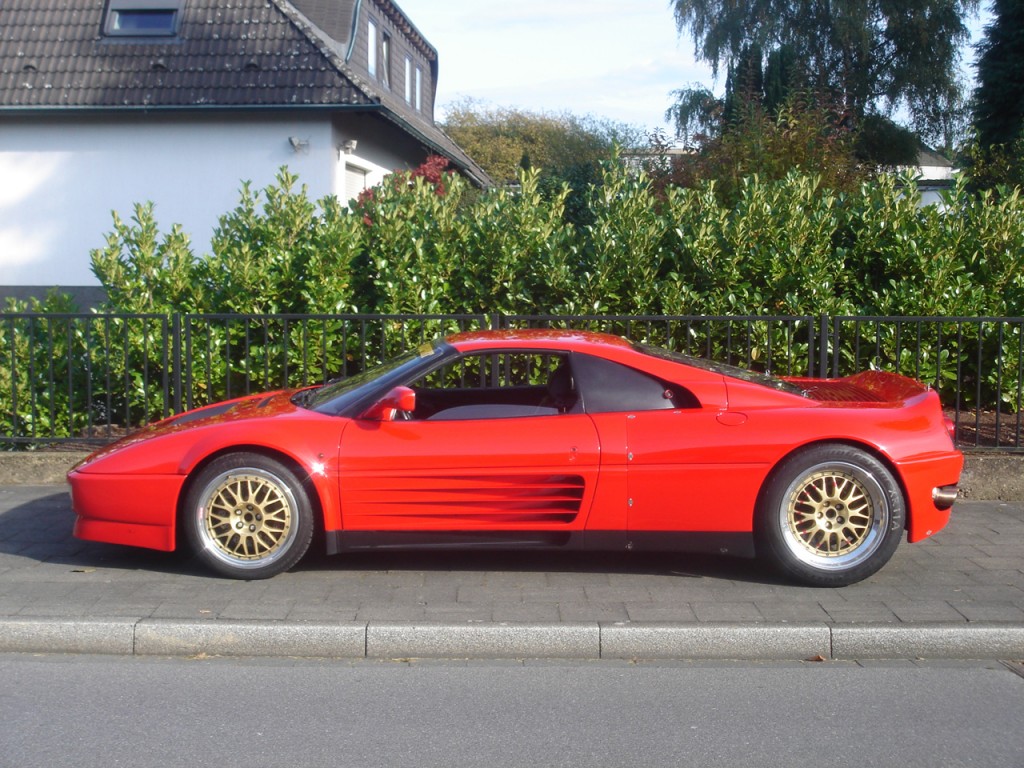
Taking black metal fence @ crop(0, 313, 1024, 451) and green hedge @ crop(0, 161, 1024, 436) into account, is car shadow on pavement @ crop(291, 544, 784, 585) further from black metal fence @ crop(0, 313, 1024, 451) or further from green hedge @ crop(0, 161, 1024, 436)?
green hedge @ crop(0, 161, 1024, 436)

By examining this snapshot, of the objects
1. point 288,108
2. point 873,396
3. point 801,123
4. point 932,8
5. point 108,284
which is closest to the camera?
point 873,396

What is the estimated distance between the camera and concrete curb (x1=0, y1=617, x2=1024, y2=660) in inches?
206

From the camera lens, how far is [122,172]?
1977 cm

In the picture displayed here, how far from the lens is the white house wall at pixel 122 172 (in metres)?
19.4

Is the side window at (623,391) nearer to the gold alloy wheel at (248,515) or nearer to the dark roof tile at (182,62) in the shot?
the gold alloy wheel at (248,515)

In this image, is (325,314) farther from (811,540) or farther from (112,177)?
(112,177)

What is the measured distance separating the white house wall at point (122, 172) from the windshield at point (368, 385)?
13014 millimetres

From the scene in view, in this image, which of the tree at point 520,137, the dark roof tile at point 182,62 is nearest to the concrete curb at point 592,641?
the dark roof tile at point 182,62

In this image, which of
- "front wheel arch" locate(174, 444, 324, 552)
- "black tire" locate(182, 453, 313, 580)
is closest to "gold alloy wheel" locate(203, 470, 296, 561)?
"black tire" locate(182, 453, 313, 580)

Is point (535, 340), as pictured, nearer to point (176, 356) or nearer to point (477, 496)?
point (477, 496)

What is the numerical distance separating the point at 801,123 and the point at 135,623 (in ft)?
31.1

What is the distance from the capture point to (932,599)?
574 centimetres

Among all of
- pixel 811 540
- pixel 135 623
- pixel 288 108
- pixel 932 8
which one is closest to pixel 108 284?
pixel 135 623

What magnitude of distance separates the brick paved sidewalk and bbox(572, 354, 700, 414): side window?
0.97 meters
